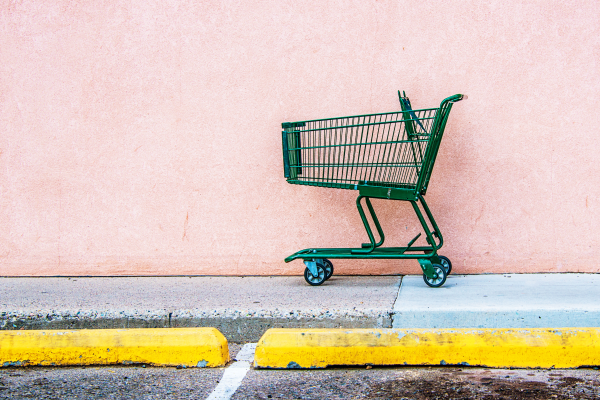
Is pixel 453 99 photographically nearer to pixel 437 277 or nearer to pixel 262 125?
pixel 437 277

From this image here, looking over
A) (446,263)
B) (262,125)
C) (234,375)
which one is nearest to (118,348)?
(234,375)

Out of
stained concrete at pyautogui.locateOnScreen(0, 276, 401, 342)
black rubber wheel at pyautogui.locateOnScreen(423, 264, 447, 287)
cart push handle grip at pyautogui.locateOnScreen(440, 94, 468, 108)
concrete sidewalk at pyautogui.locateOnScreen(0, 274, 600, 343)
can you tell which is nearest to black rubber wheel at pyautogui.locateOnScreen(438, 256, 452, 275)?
concrete sidewalk at pyautogui.locateOnScreen(0, 274, 600, 343)

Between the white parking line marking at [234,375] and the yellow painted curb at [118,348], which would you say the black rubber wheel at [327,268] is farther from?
the yellow painted curb at [118,348]

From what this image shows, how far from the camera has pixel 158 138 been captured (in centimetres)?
497

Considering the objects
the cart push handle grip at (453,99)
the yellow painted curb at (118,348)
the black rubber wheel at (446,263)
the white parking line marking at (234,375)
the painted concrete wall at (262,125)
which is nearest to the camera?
the white parking line marking at (234,375)

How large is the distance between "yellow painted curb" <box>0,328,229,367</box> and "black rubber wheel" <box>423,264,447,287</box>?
1.77 meters

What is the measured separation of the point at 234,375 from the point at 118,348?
673mm

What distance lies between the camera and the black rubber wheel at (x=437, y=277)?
13.5 feet

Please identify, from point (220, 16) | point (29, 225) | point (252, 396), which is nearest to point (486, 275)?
point (252, 396)

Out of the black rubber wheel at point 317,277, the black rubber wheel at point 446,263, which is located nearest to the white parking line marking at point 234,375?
the black rubber wheel at point 317,277

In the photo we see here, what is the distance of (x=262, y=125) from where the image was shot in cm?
488

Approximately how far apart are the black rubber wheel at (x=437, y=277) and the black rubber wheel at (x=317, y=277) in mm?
769

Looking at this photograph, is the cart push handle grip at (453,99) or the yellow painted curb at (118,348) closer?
the yellow painted curb at (118,348)

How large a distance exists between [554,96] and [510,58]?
0.47 m
